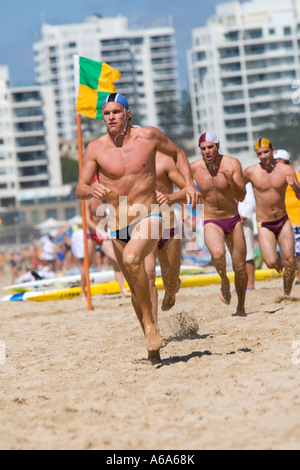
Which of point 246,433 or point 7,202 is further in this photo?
point 7,202

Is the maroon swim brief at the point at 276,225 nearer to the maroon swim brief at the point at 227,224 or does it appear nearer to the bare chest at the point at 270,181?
the bare chest at the point at 270,181

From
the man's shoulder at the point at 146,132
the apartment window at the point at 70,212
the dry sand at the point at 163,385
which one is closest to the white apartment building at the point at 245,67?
the apartment window at the point at 70,212

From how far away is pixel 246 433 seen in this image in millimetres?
3668

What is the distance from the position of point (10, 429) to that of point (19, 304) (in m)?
9.51

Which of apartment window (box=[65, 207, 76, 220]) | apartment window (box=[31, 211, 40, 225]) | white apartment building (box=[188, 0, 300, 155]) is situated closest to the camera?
apartment window (box=[65, 207, 76, 220])

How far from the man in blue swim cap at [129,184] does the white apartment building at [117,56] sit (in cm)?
13586

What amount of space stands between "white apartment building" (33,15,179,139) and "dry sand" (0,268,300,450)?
13441 cm

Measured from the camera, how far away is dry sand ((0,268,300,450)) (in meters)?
3.81

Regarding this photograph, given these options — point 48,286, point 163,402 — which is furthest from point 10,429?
point 48,286

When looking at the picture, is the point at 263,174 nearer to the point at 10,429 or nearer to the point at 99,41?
the point at 10,429

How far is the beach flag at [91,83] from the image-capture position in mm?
11133

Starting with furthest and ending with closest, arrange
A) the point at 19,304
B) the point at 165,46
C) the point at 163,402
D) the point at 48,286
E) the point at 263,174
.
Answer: the point at 165,46, the point at 48,286, the point at 19,304, the point at 263,174, the point at 163,402

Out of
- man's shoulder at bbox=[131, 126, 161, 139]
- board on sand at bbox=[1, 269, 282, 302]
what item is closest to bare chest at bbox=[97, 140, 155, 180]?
man's shoulder at bbox=[131, 126, 161, 139]

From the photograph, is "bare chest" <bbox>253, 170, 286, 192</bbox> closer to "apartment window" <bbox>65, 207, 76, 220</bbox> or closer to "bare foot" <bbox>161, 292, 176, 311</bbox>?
"bare foot" <bbox>161, 292, 176, 311</bbox>
